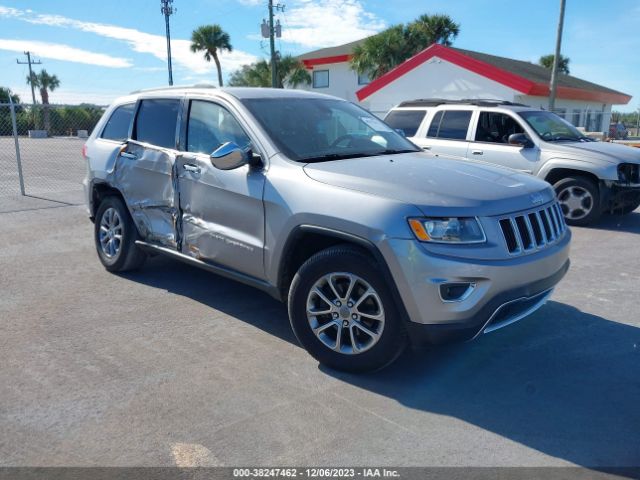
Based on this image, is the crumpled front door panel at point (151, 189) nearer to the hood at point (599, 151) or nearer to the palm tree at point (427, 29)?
the hood at point (599, 151)

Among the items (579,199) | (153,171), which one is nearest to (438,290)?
(153,171)

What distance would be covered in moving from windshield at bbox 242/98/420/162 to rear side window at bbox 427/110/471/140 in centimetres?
455

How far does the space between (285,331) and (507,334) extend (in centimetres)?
173

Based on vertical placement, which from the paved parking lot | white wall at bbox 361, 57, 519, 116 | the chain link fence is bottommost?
the paved parking lot

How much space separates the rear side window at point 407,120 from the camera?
980cm

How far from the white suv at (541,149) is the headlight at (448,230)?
15.4ft

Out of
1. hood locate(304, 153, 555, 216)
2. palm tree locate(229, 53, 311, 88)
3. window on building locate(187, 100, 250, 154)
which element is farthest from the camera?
palm tree locate(229, 53, 311, 88)

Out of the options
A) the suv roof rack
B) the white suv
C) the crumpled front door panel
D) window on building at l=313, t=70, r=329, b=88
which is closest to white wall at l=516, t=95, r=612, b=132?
the suv roof rack

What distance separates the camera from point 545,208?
3.79 meters

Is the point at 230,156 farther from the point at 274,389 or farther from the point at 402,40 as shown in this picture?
the point at 402,40

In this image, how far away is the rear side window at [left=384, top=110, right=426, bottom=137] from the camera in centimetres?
980

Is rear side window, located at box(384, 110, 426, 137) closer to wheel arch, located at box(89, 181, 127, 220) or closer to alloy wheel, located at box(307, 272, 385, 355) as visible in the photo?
wheel arch, located at box(89, 181, 127, 220)

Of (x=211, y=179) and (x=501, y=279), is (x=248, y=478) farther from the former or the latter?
(x=211, y=179)

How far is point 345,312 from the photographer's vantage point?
11.6 ft
